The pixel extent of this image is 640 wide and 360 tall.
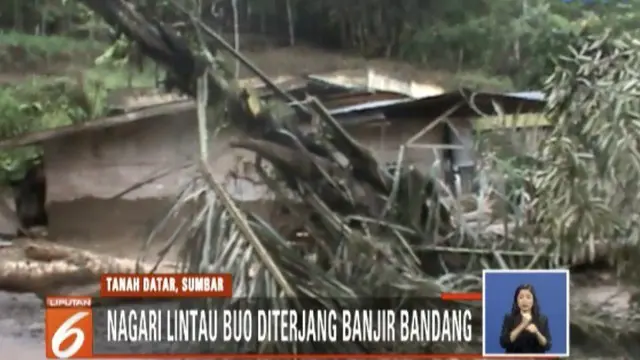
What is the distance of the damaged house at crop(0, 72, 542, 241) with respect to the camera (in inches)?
61.9

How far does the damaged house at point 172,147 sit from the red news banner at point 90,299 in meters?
0.12

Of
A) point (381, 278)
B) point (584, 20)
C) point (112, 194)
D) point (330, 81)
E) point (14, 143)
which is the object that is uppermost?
point (584, 20)

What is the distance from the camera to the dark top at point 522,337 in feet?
5.16

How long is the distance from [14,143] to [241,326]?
693 millimetres

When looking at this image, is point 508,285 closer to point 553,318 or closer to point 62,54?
point 553,318

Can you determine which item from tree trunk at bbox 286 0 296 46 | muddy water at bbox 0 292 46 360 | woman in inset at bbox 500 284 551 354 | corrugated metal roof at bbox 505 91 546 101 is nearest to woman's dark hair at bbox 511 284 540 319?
woman in inset at bbox 500 284 551 354

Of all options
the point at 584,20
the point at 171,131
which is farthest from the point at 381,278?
the point at 584,20

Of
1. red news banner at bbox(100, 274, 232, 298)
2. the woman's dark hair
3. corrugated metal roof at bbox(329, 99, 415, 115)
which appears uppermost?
corrugated metal roof at bbox(329, 99, 415, 115)

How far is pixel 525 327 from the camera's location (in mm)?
1570

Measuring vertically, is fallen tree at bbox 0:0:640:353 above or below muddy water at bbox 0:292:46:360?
Answer: above

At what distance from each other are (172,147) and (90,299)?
1.35 ft

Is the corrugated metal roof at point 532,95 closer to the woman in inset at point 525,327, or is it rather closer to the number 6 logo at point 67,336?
the woman in inset at point 525,327

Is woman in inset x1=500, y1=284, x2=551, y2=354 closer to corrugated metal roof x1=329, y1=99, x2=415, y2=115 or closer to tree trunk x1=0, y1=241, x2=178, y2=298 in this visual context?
corrugated metal roof x1=329, y1=99, x2=415, y2=115

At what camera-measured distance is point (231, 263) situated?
1579 millimetres
